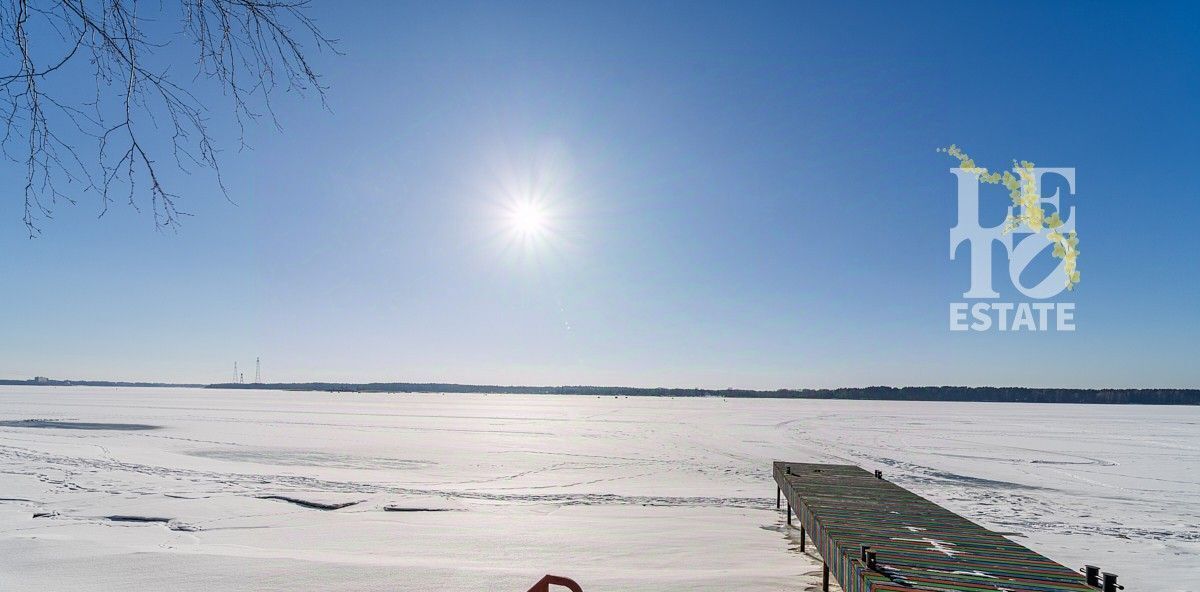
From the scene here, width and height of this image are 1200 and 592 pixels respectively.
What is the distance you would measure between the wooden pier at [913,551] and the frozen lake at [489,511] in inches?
34.4

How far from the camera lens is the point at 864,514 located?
19.7ft

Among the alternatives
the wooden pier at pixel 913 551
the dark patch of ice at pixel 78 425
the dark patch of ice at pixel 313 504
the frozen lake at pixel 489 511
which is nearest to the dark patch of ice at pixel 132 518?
the frozen lake at pixel 489 511

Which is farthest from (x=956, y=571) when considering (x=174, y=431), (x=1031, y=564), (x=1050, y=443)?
(x=174, y=431)

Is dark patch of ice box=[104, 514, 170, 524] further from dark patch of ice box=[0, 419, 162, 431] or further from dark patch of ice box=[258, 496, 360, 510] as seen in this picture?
dark patch of ice box=[0, 419, 162, 431]

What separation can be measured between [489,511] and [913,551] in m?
6.62

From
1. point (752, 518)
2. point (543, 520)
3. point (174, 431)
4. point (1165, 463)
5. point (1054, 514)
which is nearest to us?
point (543, 520)

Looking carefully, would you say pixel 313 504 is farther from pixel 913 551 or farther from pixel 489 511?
pixel 913 551

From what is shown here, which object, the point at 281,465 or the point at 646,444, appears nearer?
the point at 281,465

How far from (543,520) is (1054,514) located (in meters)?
8.61

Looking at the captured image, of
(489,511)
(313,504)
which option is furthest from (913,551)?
(313,504)

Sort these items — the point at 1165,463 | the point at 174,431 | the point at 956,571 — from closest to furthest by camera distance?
the point at 956,571, the point at 1165,463, the point at 174,431

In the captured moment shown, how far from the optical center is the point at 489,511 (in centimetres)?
941

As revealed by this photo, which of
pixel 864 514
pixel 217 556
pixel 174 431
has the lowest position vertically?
pixel 174 431

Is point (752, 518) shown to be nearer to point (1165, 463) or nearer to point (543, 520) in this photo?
point (543, 520)
